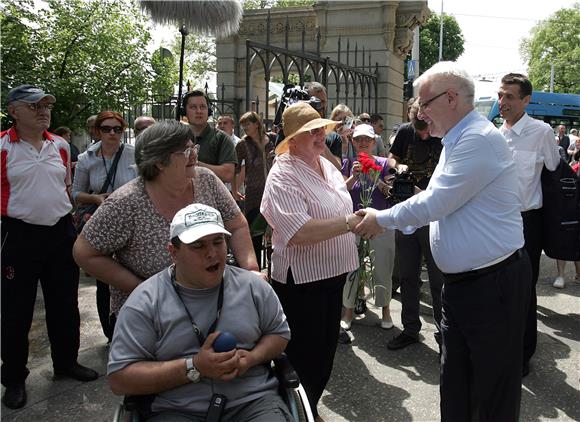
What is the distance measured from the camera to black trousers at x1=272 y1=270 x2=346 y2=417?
3068 mm

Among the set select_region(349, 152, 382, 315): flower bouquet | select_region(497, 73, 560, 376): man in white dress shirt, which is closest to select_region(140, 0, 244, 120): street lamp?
select_region(349, 152, 382, 315): flower bouquet

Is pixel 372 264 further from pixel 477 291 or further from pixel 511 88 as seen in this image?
pixel 477 291

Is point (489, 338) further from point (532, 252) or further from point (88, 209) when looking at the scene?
point (88, 209)

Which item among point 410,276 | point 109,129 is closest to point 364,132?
point 410,276

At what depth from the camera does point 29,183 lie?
11.9ft

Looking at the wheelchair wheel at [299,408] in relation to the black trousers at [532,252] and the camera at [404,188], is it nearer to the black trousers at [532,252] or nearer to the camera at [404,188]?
the camera at [404,188]

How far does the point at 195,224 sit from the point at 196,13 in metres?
2.83

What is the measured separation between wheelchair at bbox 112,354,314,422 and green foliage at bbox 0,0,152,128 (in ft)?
24.0

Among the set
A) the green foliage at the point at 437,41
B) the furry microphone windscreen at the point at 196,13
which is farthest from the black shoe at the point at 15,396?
the green foliage at the point at 437,41

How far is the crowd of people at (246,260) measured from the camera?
2242 millimetres

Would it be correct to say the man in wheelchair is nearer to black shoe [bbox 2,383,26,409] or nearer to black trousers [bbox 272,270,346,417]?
black trousers [bbox 272,270,346,417]

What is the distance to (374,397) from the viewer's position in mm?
3662

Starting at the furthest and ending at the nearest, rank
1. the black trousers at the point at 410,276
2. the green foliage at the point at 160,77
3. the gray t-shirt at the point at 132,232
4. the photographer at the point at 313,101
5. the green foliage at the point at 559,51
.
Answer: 1. the green foliage at the point at 559,51
2. the green foliage at the point at 160,77
3. the photographer at the point at 313,101
4. the black trousers at the point at 410,276
5. the gray t-shirt at the point at 132,232

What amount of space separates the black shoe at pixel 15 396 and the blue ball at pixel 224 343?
6.82 ft
